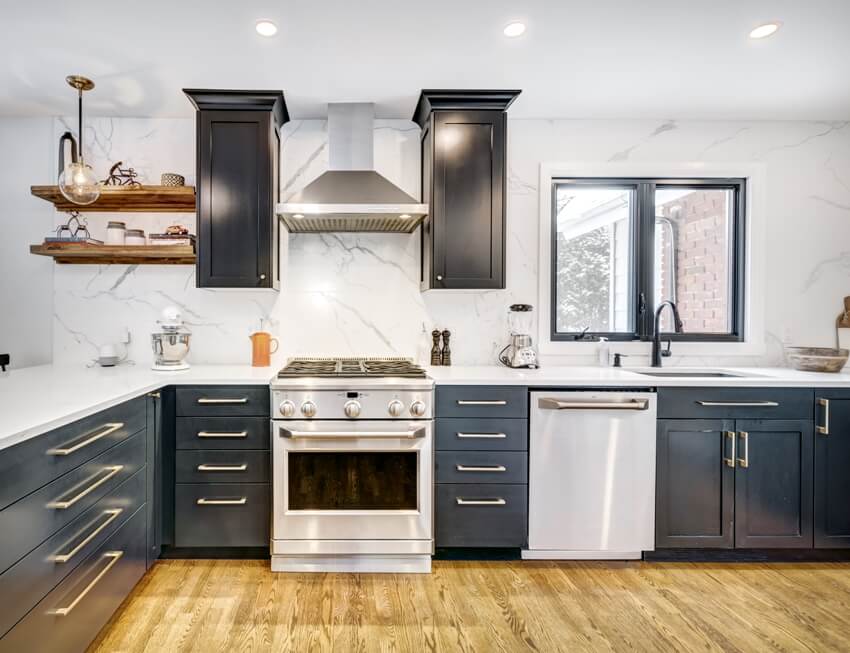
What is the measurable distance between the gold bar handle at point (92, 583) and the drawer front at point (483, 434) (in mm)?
1422

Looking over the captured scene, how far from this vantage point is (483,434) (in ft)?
7.77

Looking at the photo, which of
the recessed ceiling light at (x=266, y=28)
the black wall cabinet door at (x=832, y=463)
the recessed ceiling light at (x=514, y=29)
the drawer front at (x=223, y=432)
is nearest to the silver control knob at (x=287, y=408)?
the drawer front at (x=223, y=432)

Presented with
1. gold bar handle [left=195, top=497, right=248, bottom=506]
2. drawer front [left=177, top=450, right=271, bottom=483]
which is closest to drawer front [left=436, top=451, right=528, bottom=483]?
drawer front [left=177, top=450, right=271, bottom=483]

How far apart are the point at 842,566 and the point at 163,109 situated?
455 centimetres

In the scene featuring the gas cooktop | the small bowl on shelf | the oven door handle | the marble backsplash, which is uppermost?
the marble backsplash

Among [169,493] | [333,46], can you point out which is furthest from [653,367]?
[169,493]

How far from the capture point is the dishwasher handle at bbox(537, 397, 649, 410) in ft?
7.66

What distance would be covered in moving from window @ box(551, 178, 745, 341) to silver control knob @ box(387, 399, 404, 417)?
51.5 inches

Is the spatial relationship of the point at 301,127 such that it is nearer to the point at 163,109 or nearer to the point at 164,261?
the point at 163,109

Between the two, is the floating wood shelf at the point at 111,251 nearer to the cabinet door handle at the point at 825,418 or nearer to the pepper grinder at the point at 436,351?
the pepper grinder at the point at 436,351

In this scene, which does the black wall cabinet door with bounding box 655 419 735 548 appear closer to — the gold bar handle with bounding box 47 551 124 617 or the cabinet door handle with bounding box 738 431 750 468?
the cabinet door handle with bounding box 738 431 750 468

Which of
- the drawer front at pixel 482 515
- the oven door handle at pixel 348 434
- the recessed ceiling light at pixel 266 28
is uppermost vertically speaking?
the recessed ceiling light at pixel 266 28

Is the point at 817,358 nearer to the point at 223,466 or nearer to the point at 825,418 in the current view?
the point at 825,418

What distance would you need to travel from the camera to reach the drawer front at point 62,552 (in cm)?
125
